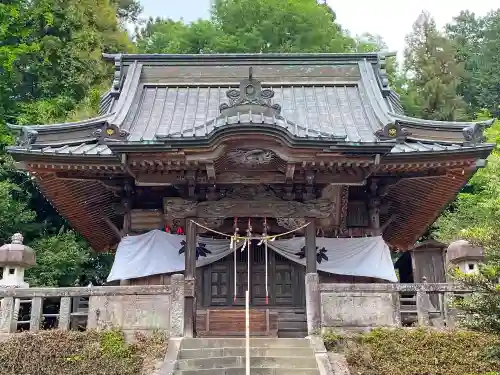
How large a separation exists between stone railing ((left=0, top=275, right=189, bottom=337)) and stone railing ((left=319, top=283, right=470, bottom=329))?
107 inches

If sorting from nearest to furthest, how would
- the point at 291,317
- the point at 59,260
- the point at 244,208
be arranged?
the point at 244,208, the point at 291,317, the point at 59,260

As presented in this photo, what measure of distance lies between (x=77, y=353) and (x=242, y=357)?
283 centimetres

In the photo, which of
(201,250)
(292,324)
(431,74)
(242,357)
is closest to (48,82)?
(201,250)

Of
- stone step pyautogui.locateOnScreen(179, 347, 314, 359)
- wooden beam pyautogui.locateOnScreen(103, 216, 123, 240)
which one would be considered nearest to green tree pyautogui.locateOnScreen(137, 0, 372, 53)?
wooden beam pyautogui.locateOnScreen(103, 216, 123, 240)

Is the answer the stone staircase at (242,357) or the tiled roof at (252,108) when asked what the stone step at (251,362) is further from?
the tiled roof at (252,108)

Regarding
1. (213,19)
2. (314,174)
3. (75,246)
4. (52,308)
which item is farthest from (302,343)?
(213,19)

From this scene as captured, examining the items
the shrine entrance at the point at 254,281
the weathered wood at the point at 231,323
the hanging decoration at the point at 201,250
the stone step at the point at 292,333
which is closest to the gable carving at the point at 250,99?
the hanging decoration at the point at 201,250

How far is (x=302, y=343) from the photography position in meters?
9.95

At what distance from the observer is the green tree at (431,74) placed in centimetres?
3541

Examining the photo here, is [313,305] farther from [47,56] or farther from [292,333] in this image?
[47,56]

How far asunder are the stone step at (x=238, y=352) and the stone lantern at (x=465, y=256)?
421cm

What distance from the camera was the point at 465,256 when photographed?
11.8 metres

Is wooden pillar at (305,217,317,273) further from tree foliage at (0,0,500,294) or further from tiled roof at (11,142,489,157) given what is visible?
tree foliage at (0,0,500,294)

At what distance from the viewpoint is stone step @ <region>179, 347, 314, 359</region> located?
948 cm
